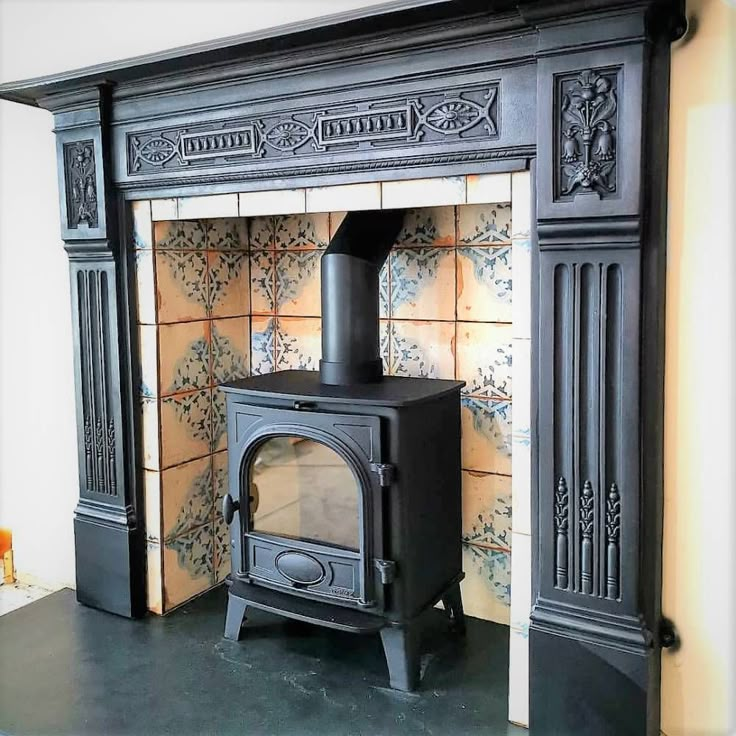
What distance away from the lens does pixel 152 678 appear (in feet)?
6.55

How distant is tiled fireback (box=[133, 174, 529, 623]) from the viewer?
7.17 ft

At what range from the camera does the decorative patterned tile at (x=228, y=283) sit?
248cm

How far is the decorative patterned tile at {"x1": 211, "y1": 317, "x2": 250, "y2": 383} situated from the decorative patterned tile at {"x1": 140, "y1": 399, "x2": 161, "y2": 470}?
0.26 metres

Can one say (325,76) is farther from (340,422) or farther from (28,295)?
(28,295)

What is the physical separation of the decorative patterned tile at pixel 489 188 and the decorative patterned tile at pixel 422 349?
1.91 feet

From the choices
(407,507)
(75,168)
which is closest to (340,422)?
(407,507)

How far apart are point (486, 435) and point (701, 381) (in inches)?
30.1

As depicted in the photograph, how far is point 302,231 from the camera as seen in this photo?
A: 2.46 metres

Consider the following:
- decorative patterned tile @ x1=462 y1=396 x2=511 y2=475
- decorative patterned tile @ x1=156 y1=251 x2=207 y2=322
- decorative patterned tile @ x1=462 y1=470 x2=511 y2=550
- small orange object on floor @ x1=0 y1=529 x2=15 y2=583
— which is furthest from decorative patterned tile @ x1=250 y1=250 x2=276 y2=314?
small orange object on floor @ x1=0 y1=529 x2=15 y2=583

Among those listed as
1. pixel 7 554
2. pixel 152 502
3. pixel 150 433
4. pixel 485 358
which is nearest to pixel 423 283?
pixel 485 358

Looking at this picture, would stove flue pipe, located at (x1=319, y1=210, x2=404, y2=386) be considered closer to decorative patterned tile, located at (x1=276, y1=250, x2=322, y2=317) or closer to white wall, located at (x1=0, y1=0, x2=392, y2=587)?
decorative patterned tile, located at (x1=276, y1=250, x2=322, y2=317)

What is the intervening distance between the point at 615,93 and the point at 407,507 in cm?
100

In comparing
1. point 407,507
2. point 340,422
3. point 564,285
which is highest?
point 564,285

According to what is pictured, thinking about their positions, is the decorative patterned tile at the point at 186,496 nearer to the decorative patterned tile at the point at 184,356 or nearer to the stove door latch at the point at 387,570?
the decorative patterned tile at the point at 184,356
